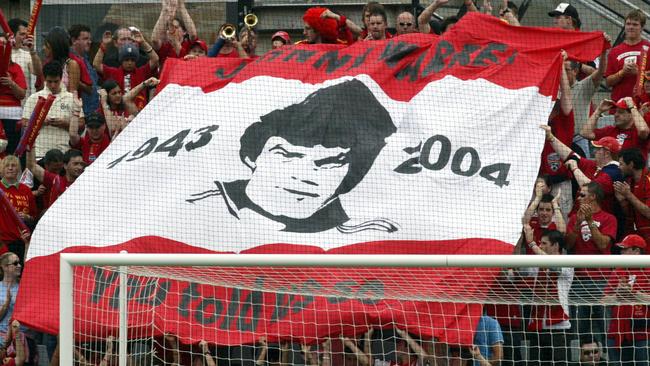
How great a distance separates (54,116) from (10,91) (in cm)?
46

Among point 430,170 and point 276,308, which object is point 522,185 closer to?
point 430,170

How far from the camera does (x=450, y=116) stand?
998 centimetres

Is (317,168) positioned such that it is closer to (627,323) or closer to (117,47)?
(627,323)

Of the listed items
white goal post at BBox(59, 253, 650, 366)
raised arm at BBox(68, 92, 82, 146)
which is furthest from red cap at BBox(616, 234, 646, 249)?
raised arm at BBox(68, 92, 82, 146)

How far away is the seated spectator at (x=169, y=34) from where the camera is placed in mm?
11844

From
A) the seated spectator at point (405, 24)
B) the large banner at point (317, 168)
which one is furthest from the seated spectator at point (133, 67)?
the seated spectator at point (405, 24)

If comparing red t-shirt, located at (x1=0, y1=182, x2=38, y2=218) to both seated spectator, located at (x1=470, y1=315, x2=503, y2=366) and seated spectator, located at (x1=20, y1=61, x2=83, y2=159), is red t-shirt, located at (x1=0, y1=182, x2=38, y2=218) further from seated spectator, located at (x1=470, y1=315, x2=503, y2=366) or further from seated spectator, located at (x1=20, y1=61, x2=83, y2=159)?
seated spectator, located at (x1=470, y1=315, x2=503, y2=366)

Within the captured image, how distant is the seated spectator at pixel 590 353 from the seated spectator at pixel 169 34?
464 cm

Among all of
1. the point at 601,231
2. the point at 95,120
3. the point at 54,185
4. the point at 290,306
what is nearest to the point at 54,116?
the point at 95,120

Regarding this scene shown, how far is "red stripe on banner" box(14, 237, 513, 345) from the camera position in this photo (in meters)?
8.14

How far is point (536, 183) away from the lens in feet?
32.2

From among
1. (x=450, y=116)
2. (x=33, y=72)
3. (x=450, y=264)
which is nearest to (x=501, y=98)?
(x=450, y=116)

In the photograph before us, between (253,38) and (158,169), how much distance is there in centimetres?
216

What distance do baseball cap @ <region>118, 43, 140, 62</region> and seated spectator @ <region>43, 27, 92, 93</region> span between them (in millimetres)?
388
